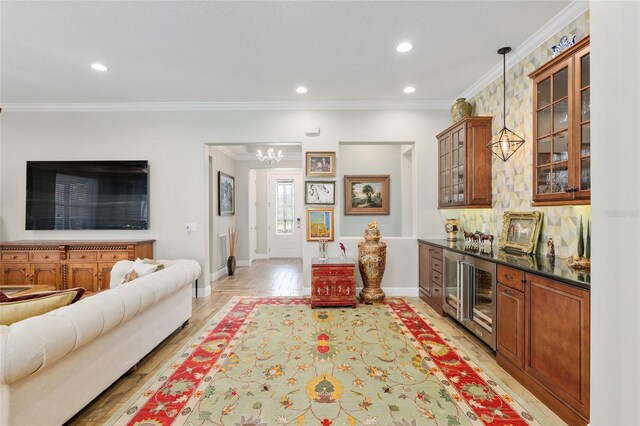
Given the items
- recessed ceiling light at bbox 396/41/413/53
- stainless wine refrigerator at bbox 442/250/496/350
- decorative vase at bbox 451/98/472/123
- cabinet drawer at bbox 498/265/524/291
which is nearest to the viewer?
cabinet drawer at bbox 498/265/524/291

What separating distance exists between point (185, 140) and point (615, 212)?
4.89 metres

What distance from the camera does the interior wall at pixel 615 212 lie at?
1.18m

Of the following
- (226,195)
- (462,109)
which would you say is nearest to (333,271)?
(462,109)

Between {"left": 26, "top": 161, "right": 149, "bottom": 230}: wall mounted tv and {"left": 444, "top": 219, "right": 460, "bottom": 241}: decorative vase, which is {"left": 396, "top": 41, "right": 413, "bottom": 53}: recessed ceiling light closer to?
{"left": 444, "top": 219, "right": 460, "bottom": 241}: decorative vase

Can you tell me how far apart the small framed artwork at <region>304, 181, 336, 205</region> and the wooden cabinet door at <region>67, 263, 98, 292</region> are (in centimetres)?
313

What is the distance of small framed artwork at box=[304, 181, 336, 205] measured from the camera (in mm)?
4523

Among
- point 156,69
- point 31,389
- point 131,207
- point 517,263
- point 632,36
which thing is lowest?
point 31,389

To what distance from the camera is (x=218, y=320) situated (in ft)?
11.5

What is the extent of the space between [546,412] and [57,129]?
22.2ft

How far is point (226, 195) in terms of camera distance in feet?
21.1

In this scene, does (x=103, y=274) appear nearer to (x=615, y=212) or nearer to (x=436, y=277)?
(x=436, y=277)

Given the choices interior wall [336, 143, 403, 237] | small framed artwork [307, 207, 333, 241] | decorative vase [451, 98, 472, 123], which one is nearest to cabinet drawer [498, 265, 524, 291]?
decorative vase [451, 98, 472, 123]

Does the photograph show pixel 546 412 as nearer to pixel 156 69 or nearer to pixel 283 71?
pixel 283 71

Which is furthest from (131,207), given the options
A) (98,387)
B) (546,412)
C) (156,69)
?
(546,412)
